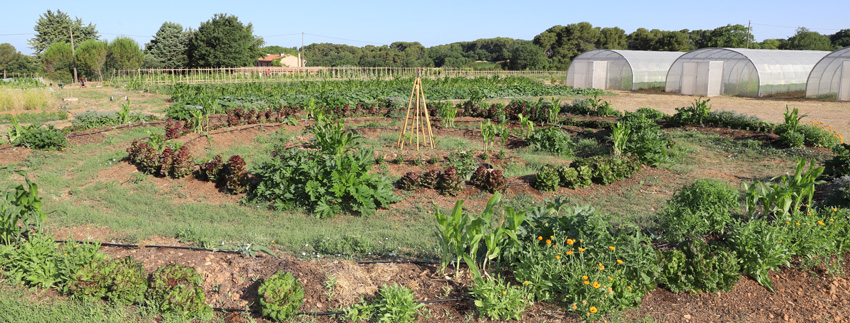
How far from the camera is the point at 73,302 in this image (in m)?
3.95

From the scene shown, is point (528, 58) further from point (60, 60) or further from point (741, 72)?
point (60, 60)

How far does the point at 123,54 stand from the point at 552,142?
3944 cm

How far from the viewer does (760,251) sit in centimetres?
443

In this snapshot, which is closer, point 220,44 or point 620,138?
point 620,138

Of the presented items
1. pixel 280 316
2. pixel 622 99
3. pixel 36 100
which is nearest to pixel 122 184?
pixel 280 316

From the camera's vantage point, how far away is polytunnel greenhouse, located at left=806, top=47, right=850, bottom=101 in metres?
21.7

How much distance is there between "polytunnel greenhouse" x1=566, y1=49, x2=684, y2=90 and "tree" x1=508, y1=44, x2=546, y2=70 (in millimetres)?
26407

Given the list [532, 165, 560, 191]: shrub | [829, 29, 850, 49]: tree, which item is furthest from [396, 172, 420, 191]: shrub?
[829, 29, 850, 49]: tree

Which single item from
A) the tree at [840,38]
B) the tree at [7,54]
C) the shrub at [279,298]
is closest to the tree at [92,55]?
the tree at [7,54]

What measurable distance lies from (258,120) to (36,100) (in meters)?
8.97

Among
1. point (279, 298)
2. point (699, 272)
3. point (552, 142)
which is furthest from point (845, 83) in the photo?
point (279, 298)

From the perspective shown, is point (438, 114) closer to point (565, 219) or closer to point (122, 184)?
point (122, 184)

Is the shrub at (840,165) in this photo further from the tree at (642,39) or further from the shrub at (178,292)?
the tree at (642,39)

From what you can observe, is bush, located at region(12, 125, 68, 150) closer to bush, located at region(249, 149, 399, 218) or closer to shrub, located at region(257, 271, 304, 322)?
bush, located at region(249, 149, 399, 218)
